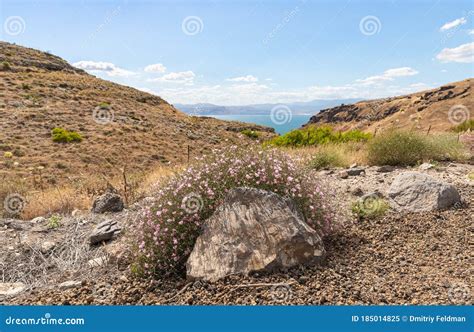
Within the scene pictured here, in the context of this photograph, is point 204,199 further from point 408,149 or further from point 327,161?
point 408,149

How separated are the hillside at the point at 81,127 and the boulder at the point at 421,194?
12796mm

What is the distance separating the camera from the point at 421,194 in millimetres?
5887

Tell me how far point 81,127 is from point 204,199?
27.9 meters

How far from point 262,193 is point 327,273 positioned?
96cm

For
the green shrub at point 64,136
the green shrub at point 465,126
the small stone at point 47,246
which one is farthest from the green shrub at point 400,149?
the green shrub at point 64,136

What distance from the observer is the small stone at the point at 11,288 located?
4485mm

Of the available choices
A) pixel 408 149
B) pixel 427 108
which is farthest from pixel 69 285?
pixel 427 108

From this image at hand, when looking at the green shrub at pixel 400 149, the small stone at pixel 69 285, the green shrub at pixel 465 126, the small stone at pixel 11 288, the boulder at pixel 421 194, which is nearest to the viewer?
the small stone at pixel 69 285

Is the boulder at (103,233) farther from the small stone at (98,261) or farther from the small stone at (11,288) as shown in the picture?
the small stone at (11,288)

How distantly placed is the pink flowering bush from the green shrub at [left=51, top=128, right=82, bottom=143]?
23.6m

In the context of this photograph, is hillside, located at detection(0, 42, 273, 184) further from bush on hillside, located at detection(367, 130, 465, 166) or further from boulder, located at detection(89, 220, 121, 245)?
bush on hillside, located at detection(367, 130, 465, 166)

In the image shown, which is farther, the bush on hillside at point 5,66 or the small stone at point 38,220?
the bush on hillside at point 5,66

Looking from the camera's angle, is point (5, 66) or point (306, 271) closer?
point (306, 271)

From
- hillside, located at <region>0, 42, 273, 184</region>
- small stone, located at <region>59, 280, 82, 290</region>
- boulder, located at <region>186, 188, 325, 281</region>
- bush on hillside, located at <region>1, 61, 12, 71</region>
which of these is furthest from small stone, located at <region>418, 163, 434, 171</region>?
bush on hillside, located at <region>1, 61, 12, 71</region>
